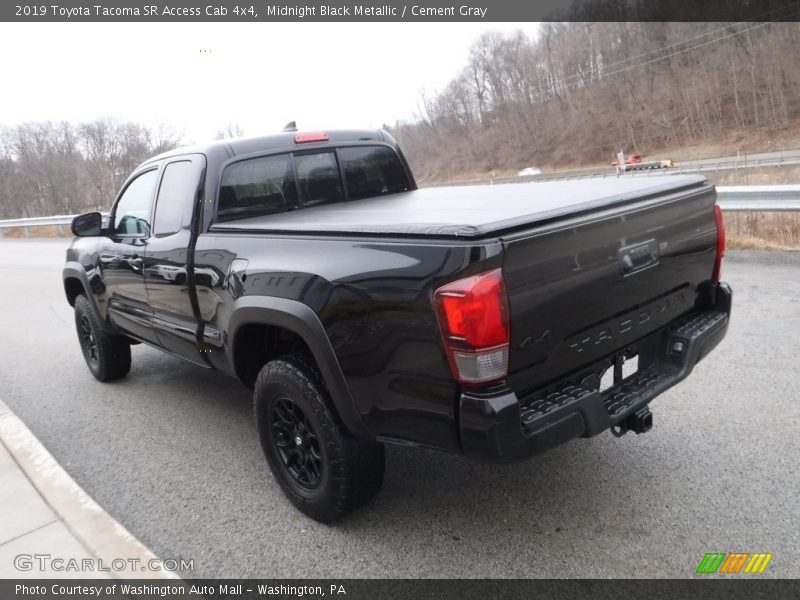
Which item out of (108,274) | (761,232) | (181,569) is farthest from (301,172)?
(761,232)

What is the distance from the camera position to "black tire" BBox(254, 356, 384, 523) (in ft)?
8.61

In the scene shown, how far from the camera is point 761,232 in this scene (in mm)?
8203

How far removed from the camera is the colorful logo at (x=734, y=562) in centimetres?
230

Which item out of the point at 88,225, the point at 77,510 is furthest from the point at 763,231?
the point at 77,510

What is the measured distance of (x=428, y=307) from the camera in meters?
2.13

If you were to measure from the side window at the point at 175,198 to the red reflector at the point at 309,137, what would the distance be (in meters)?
0.70

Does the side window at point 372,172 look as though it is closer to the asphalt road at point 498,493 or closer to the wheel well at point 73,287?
the asphalt road at point 498,493

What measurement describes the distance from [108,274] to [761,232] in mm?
8100

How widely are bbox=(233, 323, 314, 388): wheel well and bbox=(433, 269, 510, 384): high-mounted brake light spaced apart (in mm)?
1142

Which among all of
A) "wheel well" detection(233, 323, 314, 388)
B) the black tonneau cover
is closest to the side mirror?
the black tonneau cover

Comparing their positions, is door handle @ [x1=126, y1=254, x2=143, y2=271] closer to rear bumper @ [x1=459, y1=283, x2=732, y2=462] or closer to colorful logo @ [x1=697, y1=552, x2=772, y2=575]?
rear bumper @ [x1=459, y1=283, x2=732, y2=462]

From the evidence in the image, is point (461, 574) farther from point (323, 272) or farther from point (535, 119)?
point (535, 119)

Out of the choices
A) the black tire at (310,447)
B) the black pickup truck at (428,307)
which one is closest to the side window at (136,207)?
the black pickup truck at (428,307)

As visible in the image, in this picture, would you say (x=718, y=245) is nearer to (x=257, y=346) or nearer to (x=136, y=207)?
(x=257, y=346)
